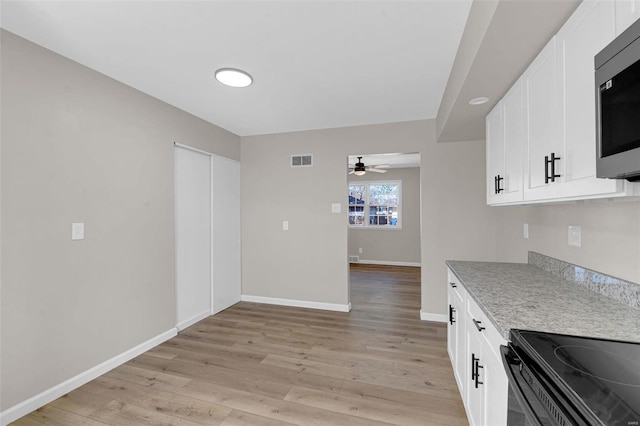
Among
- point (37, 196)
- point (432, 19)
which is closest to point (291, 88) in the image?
point (432, 19)

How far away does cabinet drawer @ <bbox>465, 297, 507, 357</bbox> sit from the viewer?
121 cm

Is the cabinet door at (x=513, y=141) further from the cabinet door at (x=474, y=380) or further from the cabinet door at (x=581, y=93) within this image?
the cabinet door at (x=474, y=380)

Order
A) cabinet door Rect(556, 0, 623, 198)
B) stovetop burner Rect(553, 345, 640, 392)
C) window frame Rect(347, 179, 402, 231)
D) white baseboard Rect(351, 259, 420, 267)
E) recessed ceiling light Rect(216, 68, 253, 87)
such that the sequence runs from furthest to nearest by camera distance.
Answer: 1. window frame Rect(347, 179, 402, 231)
2. white baseboard Rect(351, 259, 420, 267)
3. recessed ceiling light Rect(216, 68, 253, 87)
4. cabinet door Rect(556, 0, 623, 198)
5. stovetop burner Rect(553, 345, 640, 392)

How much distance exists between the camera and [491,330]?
129cm

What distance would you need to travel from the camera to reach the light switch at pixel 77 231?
2.24 metres

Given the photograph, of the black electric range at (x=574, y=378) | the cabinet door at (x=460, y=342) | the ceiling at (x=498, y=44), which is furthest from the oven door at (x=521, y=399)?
the ceiling at (x=498, y=44)

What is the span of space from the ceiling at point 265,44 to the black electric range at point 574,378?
5.79ft

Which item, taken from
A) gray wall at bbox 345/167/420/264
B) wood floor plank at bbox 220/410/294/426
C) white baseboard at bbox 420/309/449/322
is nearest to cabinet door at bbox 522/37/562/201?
wood floor plank at bbox 220/410/294/426

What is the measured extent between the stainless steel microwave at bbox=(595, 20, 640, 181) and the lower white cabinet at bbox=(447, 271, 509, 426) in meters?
0.73

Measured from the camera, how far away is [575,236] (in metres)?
1.73

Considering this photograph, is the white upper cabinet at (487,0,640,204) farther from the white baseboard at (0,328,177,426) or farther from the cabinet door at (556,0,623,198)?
the white baseboard at (0,328,177,426)

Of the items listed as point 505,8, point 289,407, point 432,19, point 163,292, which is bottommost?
point 289,407

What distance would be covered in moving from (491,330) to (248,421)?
162cm

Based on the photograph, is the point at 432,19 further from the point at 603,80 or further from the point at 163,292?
the point at 163,292
